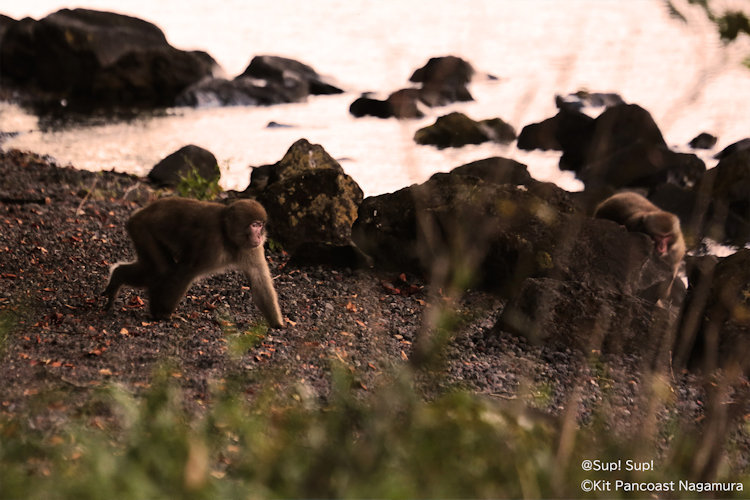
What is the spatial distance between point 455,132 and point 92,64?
1009 centimetres

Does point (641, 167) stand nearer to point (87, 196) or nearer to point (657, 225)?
point (657, 225)

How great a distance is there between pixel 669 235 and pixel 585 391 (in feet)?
9.08

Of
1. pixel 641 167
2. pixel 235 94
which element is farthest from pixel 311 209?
pixel 235 94

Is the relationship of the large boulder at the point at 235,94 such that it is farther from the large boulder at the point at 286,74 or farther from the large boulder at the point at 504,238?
the large boulder at the point at 504,238

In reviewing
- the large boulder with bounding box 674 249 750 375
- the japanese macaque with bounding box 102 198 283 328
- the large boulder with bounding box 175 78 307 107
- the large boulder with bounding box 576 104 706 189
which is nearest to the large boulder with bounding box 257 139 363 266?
the japanese macaque with bounding box 102 198 283 328

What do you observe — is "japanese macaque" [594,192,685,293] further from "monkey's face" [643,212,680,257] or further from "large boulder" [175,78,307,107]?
"large boulder" [175,78,307,107]

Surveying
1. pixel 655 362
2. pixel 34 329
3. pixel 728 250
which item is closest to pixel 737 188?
pixel 728 250

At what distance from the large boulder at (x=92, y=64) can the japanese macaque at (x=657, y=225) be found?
1265 centimetres

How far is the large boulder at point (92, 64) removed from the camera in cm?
1922

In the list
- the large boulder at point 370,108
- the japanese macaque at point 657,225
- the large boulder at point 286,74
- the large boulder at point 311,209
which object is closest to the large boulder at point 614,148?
the japanese macaque at point 657,225

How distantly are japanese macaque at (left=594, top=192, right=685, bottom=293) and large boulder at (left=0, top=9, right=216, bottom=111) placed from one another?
12647 millimetres

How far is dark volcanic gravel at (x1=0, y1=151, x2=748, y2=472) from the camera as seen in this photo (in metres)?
4.69

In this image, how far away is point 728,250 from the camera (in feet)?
32.1

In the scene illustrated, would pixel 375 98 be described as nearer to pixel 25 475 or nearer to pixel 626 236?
pixel 626 236
